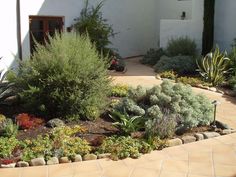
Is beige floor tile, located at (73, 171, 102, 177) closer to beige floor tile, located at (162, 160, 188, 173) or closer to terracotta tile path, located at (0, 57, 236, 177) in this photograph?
terracotta tile path, located at (0, 57, 236, 177)

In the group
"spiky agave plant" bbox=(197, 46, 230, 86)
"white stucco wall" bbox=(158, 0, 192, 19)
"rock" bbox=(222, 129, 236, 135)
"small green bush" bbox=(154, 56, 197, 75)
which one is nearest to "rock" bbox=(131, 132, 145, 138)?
"rock" bbox=(222, 129, 236, 135)

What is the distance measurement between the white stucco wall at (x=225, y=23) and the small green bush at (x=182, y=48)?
99cm

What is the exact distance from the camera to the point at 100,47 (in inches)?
514

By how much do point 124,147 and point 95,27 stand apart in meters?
7.71

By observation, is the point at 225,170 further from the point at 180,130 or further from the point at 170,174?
the point at 180,130

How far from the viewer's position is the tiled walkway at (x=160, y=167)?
5.39m

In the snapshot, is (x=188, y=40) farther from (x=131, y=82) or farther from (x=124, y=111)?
(x=124, y=111)

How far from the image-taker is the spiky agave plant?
10945 millimetres

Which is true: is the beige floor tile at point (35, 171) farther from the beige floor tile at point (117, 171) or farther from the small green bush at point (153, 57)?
the small green bush at point (153, 57)

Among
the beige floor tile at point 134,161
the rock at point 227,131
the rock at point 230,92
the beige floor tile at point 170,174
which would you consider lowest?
the beige floor tile at point 170,174

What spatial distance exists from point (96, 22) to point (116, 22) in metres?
1.88

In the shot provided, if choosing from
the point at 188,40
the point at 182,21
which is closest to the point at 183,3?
the point at 182,21

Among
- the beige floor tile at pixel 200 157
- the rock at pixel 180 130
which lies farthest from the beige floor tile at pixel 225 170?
the rock at pixel 180 130

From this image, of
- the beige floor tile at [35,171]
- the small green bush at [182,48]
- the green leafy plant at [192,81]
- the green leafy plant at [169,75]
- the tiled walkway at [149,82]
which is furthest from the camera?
the small green bush at [182,48]
